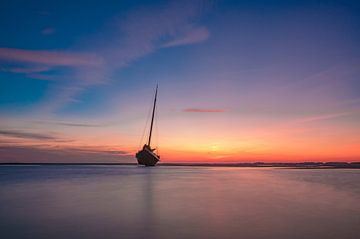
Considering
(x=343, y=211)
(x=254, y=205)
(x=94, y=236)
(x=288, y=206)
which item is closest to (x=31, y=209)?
(x=94, y=236)

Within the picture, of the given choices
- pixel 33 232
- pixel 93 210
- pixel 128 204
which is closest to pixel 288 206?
pixel 128 204

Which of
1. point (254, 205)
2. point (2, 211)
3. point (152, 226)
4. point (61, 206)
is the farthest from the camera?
point (254, 205)

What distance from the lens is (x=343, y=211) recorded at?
21.7 metres

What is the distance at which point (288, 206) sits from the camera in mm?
24078

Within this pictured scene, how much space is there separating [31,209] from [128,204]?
672cm

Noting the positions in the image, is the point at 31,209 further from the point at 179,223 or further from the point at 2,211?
the point at 179,223

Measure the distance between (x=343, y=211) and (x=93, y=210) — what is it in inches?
661

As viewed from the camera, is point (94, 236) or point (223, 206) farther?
point (223, 206)

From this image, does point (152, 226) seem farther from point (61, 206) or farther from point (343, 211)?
point (343, 211)

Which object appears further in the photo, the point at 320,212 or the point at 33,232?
the point at 320,212

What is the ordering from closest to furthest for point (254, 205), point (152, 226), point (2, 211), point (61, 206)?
point (152, 226), point (2, 211), point (61, 206), point (254, 205)

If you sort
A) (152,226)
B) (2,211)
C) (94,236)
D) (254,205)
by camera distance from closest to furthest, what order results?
(94,236) < (152,226) < (2,211) < (254,205)

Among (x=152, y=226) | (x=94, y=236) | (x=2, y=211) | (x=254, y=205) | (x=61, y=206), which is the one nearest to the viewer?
(x=94, y=236)

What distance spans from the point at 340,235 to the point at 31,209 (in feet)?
61.4
